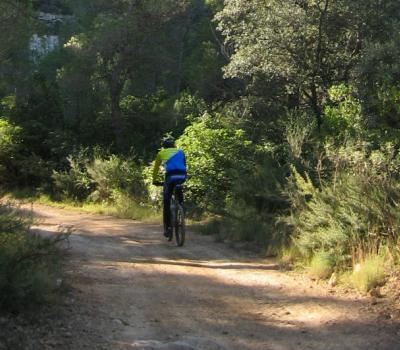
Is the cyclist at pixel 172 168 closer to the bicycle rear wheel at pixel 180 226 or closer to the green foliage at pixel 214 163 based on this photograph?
the bicycle rear wheel at pixel 180 226

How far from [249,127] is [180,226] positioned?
25.7 feet

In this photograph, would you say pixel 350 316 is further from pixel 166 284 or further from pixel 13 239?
pixel 13 239

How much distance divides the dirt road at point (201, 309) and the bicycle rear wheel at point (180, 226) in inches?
31.0

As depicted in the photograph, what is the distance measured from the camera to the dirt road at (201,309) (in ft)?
17.6

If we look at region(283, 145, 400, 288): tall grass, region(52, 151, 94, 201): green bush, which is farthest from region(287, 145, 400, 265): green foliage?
region(52, 151, 94, 201): green bush

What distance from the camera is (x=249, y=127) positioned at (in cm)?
1783

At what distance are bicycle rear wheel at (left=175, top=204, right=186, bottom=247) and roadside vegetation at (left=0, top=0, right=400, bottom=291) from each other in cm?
115

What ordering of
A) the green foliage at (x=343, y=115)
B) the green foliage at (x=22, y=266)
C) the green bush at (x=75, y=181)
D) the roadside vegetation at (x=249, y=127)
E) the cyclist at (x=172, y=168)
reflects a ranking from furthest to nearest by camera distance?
the green bush at (x=75, y=181), the green foliage at (x=343, y=115), the cyclist at (x=172, y=168), the roadside vegetation at (x=249, y=127), the green foliage at (x=22, y=266)

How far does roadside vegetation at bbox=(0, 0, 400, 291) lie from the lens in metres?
8.66

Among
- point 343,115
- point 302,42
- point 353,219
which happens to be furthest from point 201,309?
point 302,42

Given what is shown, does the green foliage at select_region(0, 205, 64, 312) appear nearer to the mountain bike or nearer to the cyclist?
the mountain bike

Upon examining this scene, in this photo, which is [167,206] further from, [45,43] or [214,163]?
[45,43]

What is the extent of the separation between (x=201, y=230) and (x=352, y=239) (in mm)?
5088

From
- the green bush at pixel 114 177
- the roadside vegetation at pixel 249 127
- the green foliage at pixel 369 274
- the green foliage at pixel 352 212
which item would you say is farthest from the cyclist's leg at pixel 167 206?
the green bush at pixel 114 177
